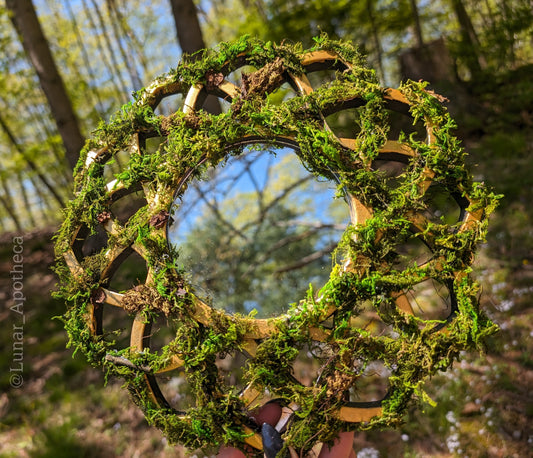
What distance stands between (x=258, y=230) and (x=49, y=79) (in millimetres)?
3079

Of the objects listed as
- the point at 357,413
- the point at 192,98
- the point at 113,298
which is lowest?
the point at 357,413

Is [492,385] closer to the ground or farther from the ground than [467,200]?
closer to the ground

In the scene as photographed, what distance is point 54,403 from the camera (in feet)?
13.3

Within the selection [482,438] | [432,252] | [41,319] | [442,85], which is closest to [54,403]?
[41,319]

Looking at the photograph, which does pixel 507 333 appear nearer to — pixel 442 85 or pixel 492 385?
pixel 492 385

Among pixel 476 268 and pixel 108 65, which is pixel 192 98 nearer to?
pixel 476 268

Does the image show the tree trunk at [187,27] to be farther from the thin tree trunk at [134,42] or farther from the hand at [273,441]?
the thin tree trunk at [134,42]

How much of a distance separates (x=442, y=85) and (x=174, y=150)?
17.4ft

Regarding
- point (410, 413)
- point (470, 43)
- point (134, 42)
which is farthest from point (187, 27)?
point (134, 42)

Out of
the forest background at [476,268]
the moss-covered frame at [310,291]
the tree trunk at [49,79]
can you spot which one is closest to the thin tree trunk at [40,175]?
the forest background at [476,268]

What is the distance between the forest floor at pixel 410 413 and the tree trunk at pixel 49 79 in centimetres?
217

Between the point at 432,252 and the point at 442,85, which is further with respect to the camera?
the point at 442,85

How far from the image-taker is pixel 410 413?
121 inches

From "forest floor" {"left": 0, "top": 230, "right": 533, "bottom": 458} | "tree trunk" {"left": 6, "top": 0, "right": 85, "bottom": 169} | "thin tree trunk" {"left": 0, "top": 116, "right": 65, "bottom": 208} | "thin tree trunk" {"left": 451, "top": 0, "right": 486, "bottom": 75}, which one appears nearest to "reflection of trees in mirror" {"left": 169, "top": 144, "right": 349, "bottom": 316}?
"forest floor" {"left": 0, "top": 230, "right": 533, "bottom": 458}
